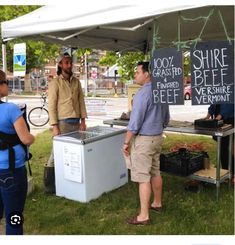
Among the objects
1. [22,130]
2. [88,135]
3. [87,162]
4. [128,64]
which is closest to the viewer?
[22,130]

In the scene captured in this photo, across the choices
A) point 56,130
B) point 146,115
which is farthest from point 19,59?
point 146,115

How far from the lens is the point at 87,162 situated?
4.75 m

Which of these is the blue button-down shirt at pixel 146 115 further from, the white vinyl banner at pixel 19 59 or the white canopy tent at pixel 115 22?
the white vinyl banner at pixel 19 59

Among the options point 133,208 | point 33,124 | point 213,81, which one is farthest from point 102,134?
point 33,124

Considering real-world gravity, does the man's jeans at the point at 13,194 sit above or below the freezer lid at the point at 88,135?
below

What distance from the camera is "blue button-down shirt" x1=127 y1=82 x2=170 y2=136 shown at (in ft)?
13.1

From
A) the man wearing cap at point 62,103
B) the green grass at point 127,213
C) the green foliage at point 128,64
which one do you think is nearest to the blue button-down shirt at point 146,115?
the green grass at point 127,213

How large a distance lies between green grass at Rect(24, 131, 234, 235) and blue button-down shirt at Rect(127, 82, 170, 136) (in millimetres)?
1007

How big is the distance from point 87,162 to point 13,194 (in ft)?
5.55

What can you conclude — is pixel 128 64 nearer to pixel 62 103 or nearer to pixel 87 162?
pixel 62 103

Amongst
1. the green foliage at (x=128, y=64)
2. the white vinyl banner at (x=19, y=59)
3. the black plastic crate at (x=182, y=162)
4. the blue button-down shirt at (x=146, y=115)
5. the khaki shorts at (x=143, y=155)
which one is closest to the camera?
the blue button-down shirt at (x=146, y=115)

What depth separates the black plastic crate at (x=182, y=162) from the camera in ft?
16.5

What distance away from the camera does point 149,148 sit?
13.5ft

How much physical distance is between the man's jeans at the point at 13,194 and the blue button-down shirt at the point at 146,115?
1327 millimetres
